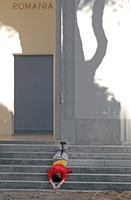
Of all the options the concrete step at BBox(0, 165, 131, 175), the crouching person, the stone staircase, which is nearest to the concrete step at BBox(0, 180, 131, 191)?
the stone staircase

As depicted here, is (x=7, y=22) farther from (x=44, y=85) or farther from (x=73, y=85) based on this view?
(x=73, y=85)

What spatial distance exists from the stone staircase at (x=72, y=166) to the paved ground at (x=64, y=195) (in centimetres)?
32

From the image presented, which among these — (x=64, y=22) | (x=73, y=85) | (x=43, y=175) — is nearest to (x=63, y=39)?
(x=64, y=22)

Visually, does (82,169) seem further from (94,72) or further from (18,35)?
(18,35)

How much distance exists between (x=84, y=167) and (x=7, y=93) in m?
6.29

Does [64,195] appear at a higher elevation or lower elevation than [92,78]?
lower

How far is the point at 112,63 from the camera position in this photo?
1327 cm

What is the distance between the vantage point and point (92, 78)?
13.3 m

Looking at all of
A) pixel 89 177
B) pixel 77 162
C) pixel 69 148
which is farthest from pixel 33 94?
pixel 89 177

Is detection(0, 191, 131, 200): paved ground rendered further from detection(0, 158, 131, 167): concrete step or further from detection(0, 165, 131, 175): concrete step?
detection(0, 158, 131, 167): concrete step

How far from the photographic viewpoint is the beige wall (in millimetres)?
16891

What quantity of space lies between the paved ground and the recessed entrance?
8.02 meters

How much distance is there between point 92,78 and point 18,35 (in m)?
4.69

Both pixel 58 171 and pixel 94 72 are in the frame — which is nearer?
pixel 58 171
